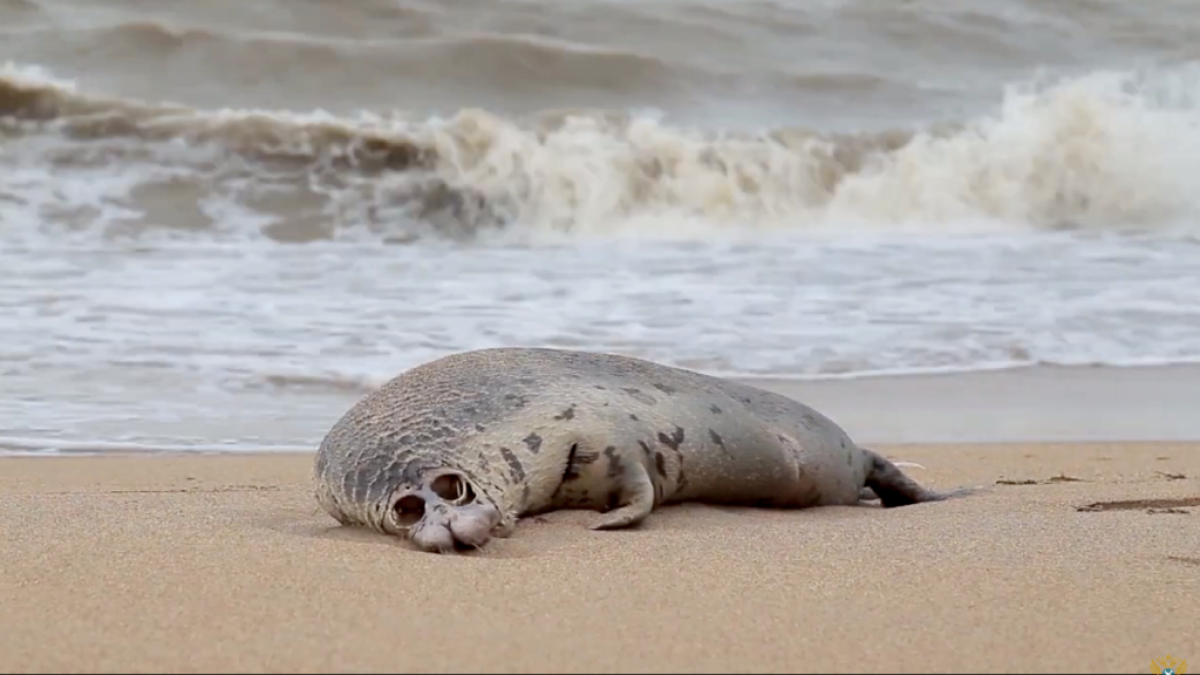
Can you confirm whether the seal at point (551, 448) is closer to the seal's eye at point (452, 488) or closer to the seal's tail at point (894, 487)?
the seal's eye at point (452, 488)

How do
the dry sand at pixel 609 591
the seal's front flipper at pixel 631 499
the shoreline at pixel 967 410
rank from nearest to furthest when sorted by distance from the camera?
1. the dry sand at pixel 609 591
2. the seal's front flipper at pixel 631 499
3. the shoreline at pixel 967 410

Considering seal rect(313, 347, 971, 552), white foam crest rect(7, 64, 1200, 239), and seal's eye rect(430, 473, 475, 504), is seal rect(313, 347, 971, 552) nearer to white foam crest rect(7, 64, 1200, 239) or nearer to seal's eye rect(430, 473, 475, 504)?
seal's eye rect(430, 473, 475, 504)

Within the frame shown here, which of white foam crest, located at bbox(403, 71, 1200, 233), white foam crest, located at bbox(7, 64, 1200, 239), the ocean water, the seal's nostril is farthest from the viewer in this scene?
white foam crest, located at bbox(403, 71, 1200, 233)

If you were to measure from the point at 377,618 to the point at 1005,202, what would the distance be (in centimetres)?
1062

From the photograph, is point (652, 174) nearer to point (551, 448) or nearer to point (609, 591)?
point (551, 448)

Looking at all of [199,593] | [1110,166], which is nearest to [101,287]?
[199,593]

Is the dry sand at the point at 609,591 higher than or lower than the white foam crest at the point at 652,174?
lower

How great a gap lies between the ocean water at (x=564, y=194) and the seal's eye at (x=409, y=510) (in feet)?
7.16

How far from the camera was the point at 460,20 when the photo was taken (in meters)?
15.9

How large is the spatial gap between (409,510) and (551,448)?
1.28 feet

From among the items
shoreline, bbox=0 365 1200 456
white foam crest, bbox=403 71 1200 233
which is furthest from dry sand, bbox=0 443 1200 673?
white foam crest, bbox=403 71 1200 233

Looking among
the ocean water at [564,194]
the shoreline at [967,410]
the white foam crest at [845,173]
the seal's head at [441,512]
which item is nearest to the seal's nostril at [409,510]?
the seal's head at [441,512]

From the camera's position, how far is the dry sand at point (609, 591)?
2264 millimetres

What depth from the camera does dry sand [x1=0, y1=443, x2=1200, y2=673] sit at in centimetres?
226
